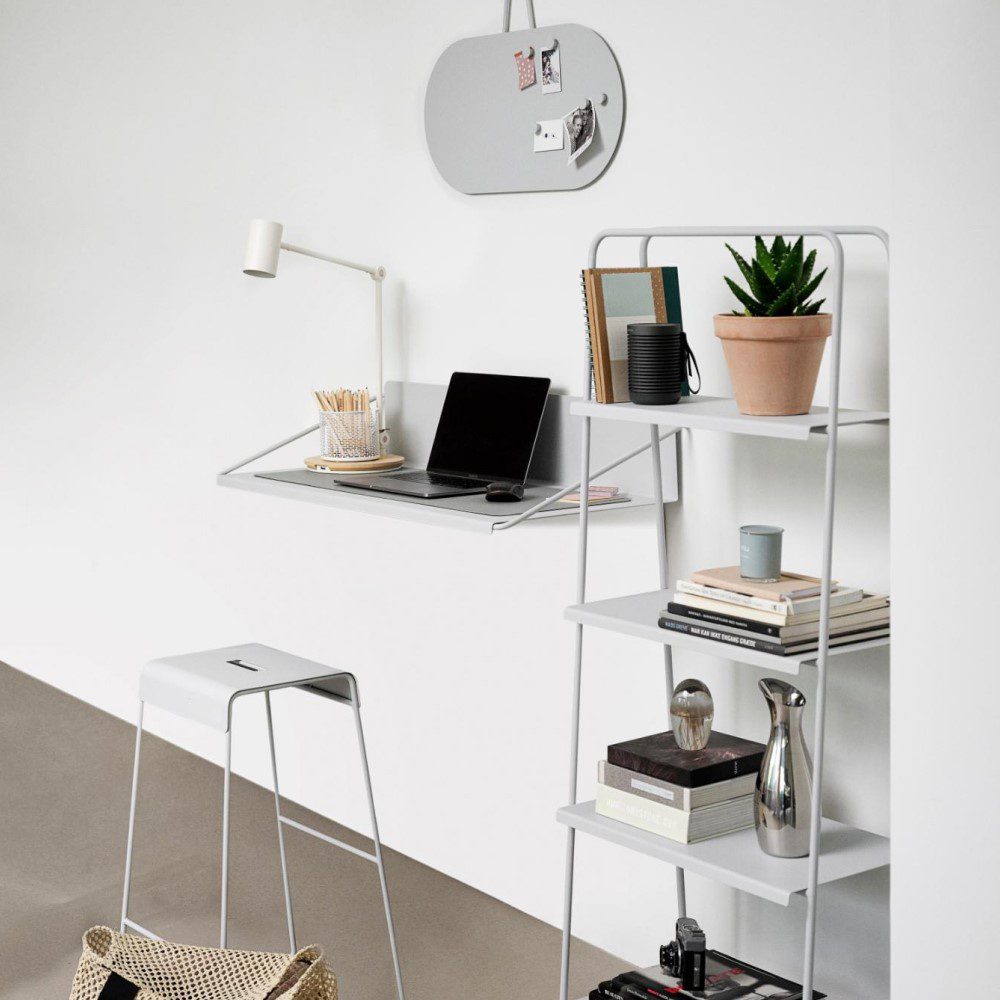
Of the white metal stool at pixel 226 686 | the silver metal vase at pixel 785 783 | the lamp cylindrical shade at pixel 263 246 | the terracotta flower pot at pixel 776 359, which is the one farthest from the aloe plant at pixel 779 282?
the lamp cylindrical shade at pixel 263 246

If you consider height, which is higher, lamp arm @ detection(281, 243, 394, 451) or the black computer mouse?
lamp arm @ detection(281, 243, 394, 451)

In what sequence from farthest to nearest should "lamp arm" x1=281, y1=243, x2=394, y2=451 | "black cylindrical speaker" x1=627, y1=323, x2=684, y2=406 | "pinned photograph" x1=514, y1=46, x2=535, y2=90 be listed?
"lamp arm" x1=281, y1=243, x2=394, y2=451
"pinned photograph" x1=514, y1=46, x2=535, y2=90
"black cylindrical speaker" x1=627, y1=323, x2=684, y2=406

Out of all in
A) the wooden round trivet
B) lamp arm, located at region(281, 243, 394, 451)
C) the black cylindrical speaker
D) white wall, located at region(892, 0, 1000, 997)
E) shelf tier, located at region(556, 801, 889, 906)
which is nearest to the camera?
white wall, located at region(892, 0, 1000, 997)

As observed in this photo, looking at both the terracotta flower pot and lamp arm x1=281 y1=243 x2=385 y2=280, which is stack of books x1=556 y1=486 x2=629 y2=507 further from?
lamp arm x1=281 y1=243 x2=385 y2=280

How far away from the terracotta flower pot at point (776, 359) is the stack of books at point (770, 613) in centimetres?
25

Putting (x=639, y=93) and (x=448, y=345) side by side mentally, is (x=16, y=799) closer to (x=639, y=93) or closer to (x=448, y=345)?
(x=448, y=345)

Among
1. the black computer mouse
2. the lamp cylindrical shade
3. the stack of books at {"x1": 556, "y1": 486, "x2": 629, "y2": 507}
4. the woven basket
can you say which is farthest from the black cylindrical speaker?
the lamp cylindrical shade

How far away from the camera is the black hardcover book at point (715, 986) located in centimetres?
207

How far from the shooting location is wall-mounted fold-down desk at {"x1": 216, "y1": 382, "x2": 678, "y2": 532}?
2352mm

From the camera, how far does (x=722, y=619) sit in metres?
1.95

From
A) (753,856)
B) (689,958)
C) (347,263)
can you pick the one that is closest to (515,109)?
(347,263)

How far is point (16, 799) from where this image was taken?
3.58 meters

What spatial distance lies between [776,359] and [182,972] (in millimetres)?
1382

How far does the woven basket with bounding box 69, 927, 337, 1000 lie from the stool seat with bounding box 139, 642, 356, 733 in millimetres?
378
